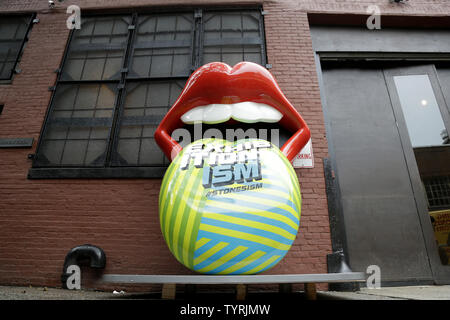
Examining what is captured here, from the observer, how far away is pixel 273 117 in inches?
86.1

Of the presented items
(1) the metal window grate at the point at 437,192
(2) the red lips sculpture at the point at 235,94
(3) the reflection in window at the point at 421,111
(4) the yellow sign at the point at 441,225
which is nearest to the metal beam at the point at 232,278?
(2) the red lips sculpture at the point at 235,94

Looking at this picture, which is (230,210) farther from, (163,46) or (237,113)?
(163,46)

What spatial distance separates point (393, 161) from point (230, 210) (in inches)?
110

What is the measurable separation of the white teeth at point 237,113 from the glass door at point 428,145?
2.30m

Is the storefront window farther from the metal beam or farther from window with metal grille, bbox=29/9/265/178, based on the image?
the metal beam

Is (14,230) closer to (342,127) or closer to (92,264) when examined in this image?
(92,264)

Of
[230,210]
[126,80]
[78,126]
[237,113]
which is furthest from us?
[126,80]

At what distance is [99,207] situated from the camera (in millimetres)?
2830

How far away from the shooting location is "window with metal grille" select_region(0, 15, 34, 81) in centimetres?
368

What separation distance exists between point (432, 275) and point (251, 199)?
9.03ft

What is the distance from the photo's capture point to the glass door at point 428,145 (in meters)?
3.04

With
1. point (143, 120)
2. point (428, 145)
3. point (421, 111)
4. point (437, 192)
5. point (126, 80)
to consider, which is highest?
point (126, 80)

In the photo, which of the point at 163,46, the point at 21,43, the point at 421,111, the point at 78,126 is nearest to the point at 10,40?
the point at 21,43

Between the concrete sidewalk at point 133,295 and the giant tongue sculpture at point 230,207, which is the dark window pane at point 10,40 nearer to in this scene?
the concrete sidewalk at point 133,295
